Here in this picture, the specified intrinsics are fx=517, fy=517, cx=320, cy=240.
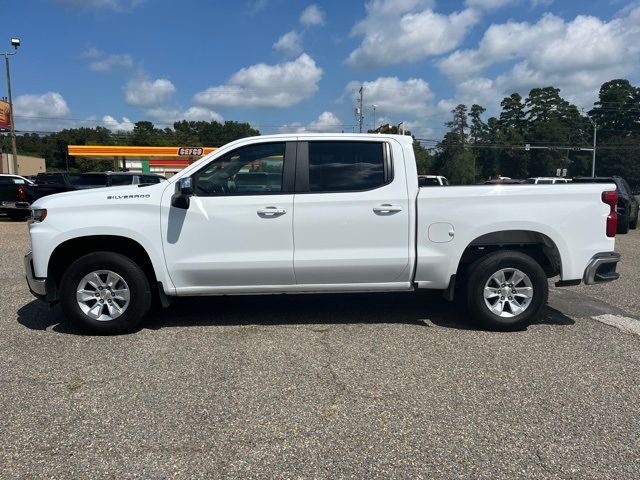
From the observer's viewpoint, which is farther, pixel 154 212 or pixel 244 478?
pixel 154 212

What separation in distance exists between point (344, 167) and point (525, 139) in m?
92.0

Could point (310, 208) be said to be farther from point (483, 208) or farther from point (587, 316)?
point (587, 316)

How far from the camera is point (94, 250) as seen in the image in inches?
206

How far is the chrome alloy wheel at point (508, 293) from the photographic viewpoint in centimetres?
535

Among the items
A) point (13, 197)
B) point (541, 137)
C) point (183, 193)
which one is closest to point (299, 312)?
point (183, 193)

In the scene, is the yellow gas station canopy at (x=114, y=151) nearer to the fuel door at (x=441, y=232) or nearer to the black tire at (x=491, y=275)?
the fuel door at (x=441, y=232)

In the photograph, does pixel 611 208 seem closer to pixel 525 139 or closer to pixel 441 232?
pixel 441 232

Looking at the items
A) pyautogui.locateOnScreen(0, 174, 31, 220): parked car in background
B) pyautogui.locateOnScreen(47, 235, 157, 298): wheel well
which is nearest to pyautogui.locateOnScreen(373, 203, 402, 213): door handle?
pyautogui.locateOnScreen(47, 235, 157, 298): wheel well

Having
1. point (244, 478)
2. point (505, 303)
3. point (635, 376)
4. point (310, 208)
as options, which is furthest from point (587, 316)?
point (244, 478)

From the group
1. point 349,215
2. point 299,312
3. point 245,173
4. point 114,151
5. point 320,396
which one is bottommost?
point 320,396

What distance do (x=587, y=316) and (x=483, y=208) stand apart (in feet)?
6.82

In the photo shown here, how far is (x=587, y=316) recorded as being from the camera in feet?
19.8

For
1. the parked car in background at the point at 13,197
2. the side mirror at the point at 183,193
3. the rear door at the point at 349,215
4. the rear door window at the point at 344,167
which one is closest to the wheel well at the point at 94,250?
the side mirror at the point at 183,193

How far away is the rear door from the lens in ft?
16.8
